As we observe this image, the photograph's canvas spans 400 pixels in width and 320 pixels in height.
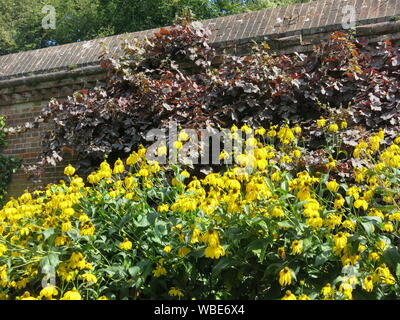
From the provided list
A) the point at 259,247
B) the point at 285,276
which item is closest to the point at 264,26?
the point at 259,247

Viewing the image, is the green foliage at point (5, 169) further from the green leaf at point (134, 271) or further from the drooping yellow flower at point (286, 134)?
the green leaf at point (134, 271)

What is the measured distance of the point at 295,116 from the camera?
494cm

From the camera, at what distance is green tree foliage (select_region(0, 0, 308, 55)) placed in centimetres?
1922

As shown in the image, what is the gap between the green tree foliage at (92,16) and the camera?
1922 centimetres

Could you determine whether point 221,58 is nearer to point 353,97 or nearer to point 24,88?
point 353,97

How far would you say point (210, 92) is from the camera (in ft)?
17.4

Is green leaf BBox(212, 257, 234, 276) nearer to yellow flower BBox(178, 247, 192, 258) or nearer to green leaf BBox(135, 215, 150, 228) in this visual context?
yellow flower BBox(178, 247, 192, 258)

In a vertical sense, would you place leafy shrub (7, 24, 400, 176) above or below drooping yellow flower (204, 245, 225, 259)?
above

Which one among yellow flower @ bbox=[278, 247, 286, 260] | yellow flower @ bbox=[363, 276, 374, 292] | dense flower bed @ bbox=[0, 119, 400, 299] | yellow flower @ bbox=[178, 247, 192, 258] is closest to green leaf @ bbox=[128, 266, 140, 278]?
dense flower bed @ bbox=[0, 119, 400, 299]

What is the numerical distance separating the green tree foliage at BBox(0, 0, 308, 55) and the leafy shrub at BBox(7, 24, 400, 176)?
11.5 meters

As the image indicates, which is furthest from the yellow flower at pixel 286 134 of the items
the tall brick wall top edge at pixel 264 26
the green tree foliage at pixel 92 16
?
the green tree foliage at pixel 92 16
